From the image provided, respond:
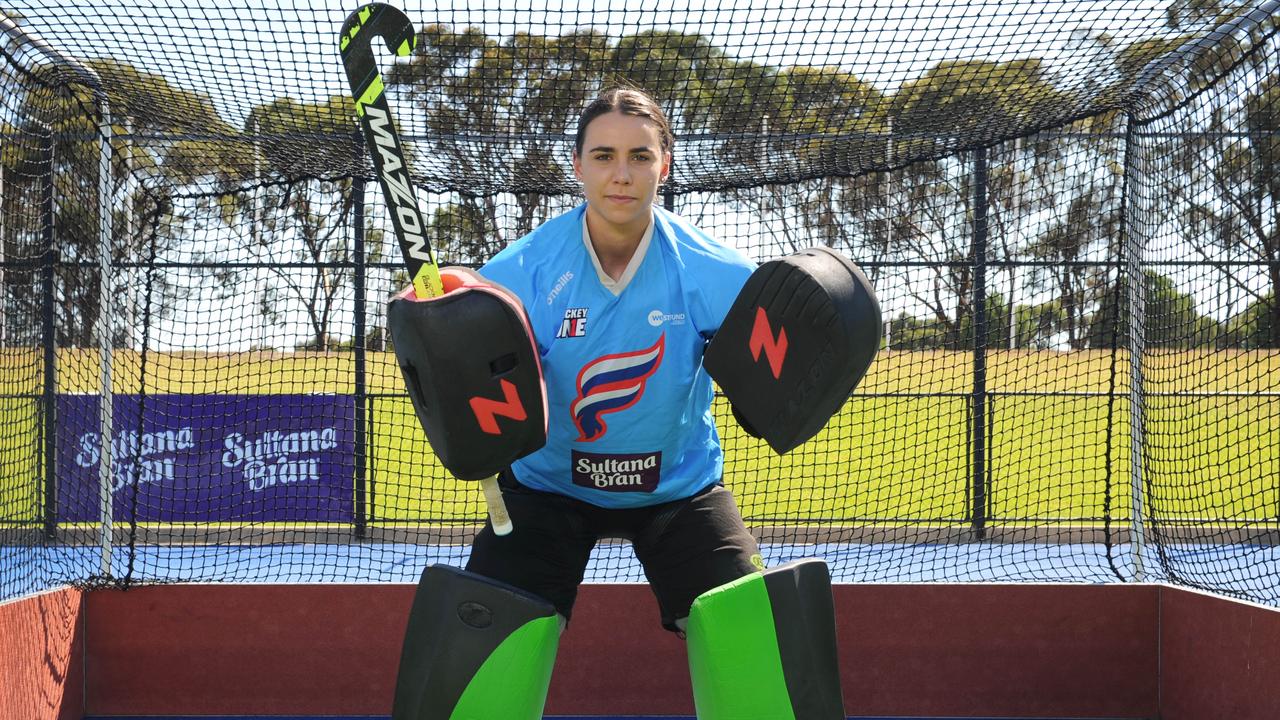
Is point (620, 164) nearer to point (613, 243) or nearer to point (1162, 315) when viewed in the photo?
point (613, 243)

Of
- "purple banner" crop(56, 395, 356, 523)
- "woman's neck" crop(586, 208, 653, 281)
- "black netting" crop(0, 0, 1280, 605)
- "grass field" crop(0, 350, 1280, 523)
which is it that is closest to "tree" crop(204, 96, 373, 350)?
"black netting" crop(0, 0, 1280, 605)

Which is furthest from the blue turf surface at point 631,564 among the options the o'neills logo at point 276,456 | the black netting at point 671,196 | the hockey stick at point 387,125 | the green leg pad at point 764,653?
the hockey stick at point 387,125

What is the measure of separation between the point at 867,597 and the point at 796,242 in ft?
8.50

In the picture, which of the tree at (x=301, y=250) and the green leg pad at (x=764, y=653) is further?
the tree at (x=301, y=250)

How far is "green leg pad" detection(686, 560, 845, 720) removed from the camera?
7.12 ft

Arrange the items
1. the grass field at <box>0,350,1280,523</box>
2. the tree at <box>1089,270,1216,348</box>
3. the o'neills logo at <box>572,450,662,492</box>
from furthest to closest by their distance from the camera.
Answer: the grass field at <box>0,350,1280,523</box>
the tree at <box>1089,270,1216,348</box>
the o'neills logo at <box>572,450,662,492</box>

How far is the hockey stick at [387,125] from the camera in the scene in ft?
7.21

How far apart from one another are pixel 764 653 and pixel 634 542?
500 millimetres

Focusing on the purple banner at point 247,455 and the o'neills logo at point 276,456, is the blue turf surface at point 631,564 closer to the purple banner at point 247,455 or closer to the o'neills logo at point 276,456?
the purple banner at point 247,455

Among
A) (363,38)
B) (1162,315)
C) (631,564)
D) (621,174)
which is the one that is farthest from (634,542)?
(631,564)

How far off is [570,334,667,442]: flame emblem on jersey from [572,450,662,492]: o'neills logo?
72 millimetres

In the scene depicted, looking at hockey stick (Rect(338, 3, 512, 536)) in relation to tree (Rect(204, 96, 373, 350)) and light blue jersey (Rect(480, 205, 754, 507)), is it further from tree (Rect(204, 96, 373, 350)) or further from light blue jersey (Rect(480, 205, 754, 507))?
tree (Rect(204, 96, 373, 350))

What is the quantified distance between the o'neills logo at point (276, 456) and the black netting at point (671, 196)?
27 millimetres

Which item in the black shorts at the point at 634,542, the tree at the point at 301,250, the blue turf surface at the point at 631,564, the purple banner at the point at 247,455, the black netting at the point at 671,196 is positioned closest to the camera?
the black shorts at the point at 634,542
